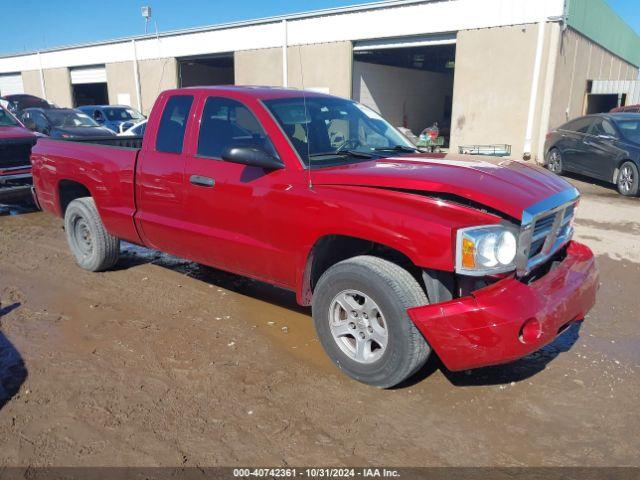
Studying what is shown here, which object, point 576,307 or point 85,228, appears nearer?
point 576,307

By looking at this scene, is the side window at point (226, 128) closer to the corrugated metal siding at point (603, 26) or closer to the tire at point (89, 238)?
the tire at point (89, 238)

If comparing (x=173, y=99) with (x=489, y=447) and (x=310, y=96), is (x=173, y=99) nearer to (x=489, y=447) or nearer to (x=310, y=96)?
(x=310, y=96)

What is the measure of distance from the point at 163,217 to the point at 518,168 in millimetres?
2946

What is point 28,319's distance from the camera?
4.49 metres

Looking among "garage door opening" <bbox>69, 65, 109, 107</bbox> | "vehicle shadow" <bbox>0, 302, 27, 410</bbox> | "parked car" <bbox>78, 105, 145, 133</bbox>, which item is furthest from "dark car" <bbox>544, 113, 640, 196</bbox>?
"garage door opening" <bbox>69, 65, 109, 107</bbox>

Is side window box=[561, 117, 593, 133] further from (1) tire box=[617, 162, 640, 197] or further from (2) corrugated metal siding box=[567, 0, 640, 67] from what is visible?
(2) corrugated metal siding box=[567, 0, 640, 67]

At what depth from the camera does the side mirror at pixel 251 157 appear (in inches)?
141

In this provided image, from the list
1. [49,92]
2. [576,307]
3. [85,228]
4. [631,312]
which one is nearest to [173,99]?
[85,228]

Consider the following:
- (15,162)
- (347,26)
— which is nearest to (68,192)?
(15,162)

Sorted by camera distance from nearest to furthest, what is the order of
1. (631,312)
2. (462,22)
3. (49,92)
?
(631,312)
(462,22)
(49,92)

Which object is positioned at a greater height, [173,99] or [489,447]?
[173,99]

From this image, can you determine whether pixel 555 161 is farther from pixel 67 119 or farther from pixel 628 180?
pixel 67 119

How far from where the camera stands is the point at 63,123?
13531mm

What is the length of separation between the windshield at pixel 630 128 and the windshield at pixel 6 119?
39.2ft
